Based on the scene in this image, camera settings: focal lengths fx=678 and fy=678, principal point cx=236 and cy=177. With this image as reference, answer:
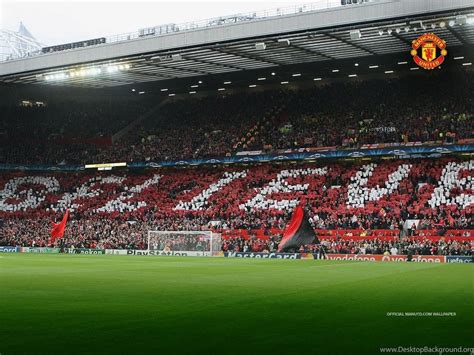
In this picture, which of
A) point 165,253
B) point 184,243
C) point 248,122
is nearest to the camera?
point 184,243

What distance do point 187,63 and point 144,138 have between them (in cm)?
1528

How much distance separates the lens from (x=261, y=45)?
144ft

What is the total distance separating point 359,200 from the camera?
47844 millimetres

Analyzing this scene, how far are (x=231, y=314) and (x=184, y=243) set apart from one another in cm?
3445

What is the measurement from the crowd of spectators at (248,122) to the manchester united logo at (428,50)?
196 inches

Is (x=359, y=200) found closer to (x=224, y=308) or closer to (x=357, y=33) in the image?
(x=357, y=33)

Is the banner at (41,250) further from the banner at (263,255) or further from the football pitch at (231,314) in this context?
the football pitch at (231,314)

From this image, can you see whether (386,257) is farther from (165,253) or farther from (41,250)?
(41,250)

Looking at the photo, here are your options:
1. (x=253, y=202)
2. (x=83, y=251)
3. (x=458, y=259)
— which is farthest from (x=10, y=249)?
(x=458, y=259)

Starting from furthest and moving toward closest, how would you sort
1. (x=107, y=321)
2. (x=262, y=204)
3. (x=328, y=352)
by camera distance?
1. (x=262, y=204)
2. (x=107, y=321)
3. (x=328, y=352)

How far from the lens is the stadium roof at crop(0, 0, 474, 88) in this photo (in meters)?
39.1

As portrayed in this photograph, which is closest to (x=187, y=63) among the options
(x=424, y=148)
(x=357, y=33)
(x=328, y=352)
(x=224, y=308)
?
(x=357, y=33)

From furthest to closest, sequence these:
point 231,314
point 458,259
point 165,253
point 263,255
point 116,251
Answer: point 116,251
point 165,253
point 263,255
point 458,259
point 231,314

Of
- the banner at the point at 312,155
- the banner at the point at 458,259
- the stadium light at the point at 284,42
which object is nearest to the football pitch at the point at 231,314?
the banner at the point at 458,259
